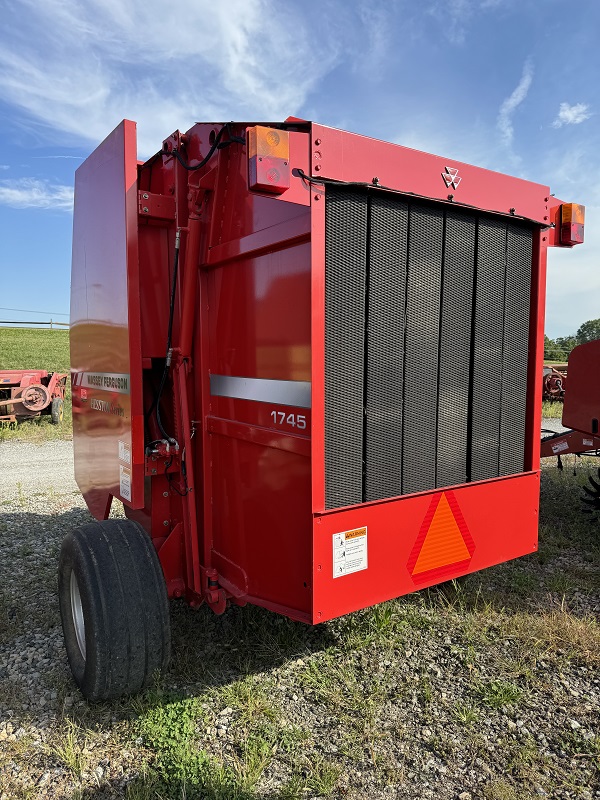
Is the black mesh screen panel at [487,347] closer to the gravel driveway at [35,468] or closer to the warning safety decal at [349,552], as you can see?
the warning safety decal at [349,552]

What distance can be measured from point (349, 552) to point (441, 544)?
54cm

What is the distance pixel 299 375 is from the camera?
2.23 meters

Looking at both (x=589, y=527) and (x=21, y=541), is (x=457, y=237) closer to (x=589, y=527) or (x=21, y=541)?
(x=589, y=527)

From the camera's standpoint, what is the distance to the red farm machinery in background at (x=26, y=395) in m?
10.2

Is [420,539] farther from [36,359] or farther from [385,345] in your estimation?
[36,359]

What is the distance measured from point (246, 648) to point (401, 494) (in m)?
1.27

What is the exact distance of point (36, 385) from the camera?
10.3 m

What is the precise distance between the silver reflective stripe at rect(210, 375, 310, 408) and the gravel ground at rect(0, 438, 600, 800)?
1.34 m

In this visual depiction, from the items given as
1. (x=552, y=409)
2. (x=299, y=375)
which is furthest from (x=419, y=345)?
(x=552, y=409)

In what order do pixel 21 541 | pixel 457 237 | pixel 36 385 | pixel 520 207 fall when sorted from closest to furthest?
pixel 457 237 → pixel 520 207 → pixel 21 541 → pixel 36 385

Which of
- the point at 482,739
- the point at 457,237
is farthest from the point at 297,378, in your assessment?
the point at 482,739

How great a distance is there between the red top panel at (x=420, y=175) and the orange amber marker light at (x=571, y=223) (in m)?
0.12

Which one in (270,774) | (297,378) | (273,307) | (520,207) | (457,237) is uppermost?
(520,207)

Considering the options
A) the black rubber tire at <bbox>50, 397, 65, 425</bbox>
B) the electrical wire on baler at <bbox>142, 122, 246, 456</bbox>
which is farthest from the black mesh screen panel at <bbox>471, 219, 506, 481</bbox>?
the black rubber tire at <bbox>50, 397, 65, 425</bbox>
